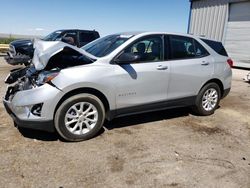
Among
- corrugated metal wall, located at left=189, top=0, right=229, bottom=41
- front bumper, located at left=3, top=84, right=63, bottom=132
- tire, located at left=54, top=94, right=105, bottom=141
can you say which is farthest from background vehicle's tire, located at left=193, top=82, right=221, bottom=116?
corrugated metal wall, located at left=189, top=0, right=229, bottom=41

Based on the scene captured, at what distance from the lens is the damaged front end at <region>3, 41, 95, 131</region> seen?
160 inches

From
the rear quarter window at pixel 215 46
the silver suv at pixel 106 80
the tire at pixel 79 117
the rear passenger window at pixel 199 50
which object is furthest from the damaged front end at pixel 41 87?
the rear quarter window at pixel 215 46

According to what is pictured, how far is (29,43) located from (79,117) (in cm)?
830

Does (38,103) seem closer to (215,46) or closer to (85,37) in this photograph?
(215,46)

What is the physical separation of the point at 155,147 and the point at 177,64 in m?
1.69

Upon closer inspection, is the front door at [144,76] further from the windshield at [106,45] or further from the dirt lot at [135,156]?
the dirt lot at [135,156]

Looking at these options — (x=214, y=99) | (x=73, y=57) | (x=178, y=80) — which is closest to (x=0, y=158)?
(x=73, y=57)

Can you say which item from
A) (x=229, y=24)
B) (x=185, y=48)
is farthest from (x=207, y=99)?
(x=229, y=24)

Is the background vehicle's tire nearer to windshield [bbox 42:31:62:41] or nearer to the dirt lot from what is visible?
the dirt lot

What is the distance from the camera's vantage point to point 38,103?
404cm

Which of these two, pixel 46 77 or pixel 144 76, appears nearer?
pixel 46 77

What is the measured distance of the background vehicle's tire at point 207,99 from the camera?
580cm

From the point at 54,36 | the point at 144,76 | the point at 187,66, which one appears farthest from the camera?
the point at 54,36

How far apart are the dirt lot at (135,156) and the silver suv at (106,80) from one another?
1.14ft
